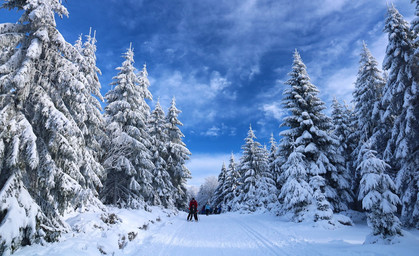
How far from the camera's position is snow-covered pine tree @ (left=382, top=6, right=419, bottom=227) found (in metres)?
12.4

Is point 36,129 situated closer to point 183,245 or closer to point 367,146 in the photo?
point 183,245

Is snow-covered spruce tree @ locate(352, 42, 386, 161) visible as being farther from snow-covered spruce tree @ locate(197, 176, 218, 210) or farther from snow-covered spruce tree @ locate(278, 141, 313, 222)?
snow-covered spruce tree @ locate(197, 176, 218, 210)

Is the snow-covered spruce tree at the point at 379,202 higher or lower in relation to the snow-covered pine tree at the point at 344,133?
lower

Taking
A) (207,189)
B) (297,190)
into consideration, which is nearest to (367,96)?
(297,190)

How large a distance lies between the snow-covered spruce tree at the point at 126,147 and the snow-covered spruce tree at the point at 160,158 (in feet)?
13.0

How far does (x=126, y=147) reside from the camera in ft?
54.8

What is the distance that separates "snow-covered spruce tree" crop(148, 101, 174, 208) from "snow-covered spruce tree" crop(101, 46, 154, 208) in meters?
3.95

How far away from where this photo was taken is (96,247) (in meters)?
6.75

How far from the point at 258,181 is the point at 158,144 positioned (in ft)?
48.7

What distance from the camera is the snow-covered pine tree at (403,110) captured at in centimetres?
1242

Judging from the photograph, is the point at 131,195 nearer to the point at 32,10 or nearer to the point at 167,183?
the point at 167,183

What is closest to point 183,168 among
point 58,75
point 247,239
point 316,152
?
point 316,152

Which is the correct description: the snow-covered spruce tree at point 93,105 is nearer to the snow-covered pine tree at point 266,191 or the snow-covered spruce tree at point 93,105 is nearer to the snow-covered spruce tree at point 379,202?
the snow-covered spruce tree at point 379,202

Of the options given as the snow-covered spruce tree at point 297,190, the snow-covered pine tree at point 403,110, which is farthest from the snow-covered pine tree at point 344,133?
the snow-covered pine tree at point 403,110
